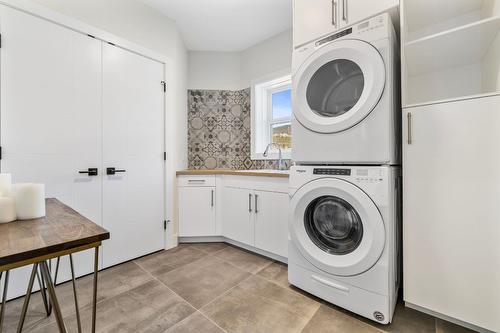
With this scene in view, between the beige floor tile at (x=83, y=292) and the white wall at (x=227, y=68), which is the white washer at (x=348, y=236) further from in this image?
the white wall at (x=227, y=68)

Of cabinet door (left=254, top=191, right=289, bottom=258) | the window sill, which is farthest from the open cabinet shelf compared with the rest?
the window sill

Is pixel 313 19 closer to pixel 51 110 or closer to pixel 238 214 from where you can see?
pixel 238 214

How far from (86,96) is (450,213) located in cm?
259

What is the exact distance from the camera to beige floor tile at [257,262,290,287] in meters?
1.76

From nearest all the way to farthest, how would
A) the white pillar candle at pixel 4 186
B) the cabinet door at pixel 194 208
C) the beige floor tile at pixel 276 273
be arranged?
1. the white pillar candle at pixel 4 186
2. the beige floor tile at pixel 276 273
3. the cabinet door at pixel 194 208

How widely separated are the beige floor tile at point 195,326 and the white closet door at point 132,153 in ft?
3.62

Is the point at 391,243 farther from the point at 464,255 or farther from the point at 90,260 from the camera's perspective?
the point at 90,260

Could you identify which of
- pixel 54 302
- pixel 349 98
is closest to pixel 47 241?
pixel 54 302

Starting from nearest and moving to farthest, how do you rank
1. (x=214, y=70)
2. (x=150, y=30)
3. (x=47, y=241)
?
(x=47, y=241)
(x=150, y=30)
(x=214, y=70)

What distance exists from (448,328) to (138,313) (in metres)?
1.78

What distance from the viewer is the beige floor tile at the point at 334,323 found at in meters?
1.25

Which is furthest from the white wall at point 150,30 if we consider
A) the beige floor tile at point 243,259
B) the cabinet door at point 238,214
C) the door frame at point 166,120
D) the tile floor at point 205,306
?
the tile floor at point 205,306

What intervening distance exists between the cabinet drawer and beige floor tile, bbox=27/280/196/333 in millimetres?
1125

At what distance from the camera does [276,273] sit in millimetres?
1890
